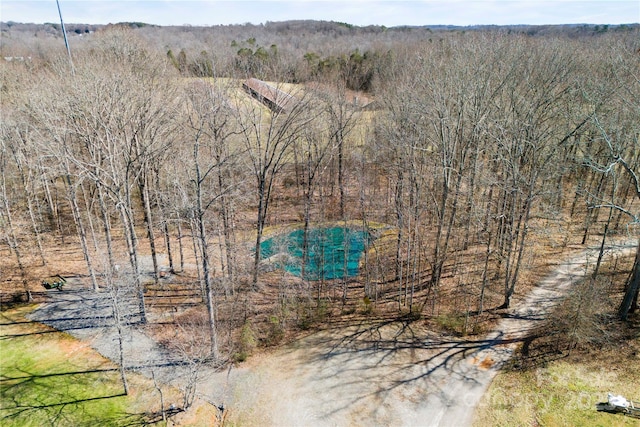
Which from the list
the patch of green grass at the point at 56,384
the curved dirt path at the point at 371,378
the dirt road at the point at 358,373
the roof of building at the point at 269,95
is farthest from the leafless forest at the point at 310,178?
the patch of green grass at the point at 56,384

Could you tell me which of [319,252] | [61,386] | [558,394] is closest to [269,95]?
[319,252]

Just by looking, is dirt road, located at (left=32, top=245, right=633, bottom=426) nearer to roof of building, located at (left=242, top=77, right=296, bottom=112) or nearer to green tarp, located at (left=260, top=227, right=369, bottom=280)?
green tarp, located at (left=260, top=227, right=369, bottom=280)

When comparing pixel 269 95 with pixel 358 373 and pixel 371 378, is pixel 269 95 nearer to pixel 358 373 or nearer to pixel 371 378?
pixel 358 373

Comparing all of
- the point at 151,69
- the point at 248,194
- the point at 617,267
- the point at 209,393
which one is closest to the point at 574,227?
the point at 617,267

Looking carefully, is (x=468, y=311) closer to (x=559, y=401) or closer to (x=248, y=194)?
(x=559, y=401)

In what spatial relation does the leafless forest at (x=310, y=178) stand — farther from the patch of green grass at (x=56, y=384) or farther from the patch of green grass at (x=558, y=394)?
the patch of green grass at (x=558, y=394)
